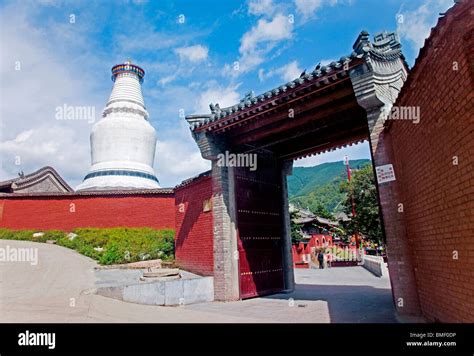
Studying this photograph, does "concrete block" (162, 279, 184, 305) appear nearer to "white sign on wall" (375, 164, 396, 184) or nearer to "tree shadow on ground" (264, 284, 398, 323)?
"tree shadow on ground" (264, 284, 398, 323)

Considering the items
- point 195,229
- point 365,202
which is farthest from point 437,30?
point 365,202

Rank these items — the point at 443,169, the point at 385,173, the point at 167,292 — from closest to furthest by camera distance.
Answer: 1. the point at 443,169
2. the point at 385,173
3. the point at 167,292

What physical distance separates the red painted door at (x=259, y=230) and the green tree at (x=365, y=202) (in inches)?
513

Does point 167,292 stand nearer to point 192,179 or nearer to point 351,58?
point 192,179

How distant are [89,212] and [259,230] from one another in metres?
10.5

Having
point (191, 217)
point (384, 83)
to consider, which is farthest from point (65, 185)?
point (384, 83)

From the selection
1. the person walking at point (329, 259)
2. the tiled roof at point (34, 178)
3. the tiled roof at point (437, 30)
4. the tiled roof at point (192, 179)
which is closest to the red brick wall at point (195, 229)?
the tiled roof at point (192, 179)

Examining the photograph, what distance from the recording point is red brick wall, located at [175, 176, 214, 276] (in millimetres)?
9508

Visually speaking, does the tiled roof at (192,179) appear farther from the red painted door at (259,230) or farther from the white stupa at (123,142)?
the white stupa at (123,142)

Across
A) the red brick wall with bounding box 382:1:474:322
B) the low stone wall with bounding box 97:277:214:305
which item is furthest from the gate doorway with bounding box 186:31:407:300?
the red brick wall with bounding box 382:1:474:322

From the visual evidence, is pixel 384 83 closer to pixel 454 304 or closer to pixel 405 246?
pixel 405 246

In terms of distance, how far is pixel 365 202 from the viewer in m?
21.6
